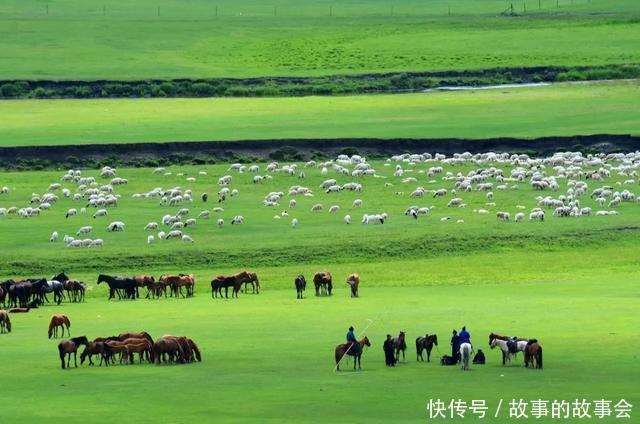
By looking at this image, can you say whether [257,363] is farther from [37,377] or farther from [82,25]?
[82,25]

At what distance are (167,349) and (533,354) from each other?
293 inches

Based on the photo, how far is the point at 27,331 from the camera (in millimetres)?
38969

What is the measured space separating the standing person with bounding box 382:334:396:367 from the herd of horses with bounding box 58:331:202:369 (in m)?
3.88

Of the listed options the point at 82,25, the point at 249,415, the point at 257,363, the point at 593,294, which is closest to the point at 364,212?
the point at 593,294

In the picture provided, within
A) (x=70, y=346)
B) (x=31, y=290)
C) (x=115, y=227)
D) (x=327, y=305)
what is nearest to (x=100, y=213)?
(x=115, y=227)

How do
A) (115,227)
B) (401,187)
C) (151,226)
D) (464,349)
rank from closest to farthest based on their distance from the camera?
1. (464,349)
2. (151,226)
3. (115,227)
4. (401,187)

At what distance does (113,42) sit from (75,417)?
93.2m

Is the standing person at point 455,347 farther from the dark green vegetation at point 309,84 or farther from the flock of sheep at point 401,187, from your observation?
the dark green vegetation at point 309,84

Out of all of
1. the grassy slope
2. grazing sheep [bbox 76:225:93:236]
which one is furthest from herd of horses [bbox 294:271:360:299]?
the grassy slope

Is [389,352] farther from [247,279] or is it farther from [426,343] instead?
[247,279]

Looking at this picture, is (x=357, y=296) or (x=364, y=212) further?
(x=364, y=212)

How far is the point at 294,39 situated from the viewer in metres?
121

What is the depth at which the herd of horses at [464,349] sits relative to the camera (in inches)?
1257

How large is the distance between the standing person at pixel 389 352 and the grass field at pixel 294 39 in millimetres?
72169
